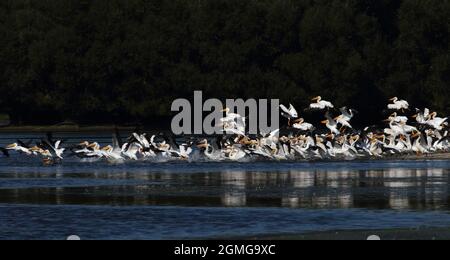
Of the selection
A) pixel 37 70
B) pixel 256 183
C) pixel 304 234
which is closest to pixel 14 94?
pixel 37 70

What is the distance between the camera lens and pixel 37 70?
95.6 meters

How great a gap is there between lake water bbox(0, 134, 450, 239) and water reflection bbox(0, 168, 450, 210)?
1.0 inches

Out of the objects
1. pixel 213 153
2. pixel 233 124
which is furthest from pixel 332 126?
pixel 213 153

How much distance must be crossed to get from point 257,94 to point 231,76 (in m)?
2.28

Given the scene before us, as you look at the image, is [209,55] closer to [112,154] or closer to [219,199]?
[112,154]

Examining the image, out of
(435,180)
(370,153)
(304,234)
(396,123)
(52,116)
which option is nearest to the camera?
(304,234)

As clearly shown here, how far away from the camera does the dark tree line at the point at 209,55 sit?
92.5m

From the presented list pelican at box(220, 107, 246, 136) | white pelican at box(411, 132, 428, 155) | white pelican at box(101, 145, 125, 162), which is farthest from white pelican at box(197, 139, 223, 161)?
white pelican at box(411, 132, 428, 155)

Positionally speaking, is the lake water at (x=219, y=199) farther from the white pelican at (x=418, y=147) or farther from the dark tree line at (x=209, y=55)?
the dark tree line at (x=209, y=55)

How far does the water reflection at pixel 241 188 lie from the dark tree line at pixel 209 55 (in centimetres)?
4736

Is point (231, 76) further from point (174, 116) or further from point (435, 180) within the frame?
point (435, 180)

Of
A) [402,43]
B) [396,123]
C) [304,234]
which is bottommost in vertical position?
[304,234]

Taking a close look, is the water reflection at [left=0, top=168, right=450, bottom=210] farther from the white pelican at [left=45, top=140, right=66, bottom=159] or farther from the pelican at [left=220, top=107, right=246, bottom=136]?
the pelican at [left=220, top=107, right=246, bottom=136]

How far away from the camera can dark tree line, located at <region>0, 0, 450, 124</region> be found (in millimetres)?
92500
